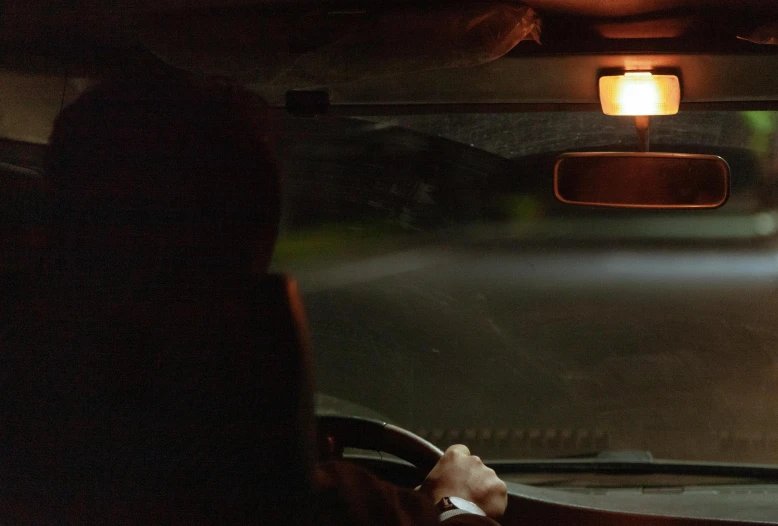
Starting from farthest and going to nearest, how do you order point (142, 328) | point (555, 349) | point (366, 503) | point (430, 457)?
point (555, 349) < point (430, 457) < point (366, 503) < point (142, 328)

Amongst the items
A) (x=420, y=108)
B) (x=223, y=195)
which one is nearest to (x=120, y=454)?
(x=223, y=195)

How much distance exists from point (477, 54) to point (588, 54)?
0.34m

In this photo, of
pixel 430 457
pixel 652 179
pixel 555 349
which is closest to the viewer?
pixel 652 179

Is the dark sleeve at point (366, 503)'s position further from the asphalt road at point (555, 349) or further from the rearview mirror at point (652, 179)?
the asphalt road at point (555, 349)

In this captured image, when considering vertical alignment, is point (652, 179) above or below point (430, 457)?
above

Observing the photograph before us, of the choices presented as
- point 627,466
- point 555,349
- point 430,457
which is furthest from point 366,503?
point 555,349

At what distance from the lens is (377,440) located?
10.1 feet

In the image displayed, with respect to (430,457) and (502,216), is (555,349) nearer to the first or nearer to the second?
(502,216)

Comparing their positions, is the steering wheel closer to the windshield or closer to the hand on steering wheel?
the hand on steering wheel

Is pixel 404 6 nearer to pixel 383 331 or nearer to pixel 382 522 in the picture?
pixel 382 522

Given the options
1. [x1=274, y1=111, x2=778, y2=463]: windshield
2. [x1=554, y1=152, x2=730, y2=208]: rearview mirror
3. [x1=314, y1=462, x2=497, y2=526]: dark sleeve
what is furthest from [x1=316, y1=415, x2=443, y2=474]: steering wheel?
[x1=554, y1=152, x2=730, y2=208]: rearview mirror

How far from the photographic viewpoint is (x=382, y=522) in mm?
2314

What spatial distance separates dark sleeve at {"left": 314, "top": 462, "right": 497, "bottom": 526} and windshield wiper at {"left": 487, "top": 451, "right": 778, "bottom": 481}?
1.15 meters

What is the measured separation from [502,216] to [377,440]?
10.6ft
